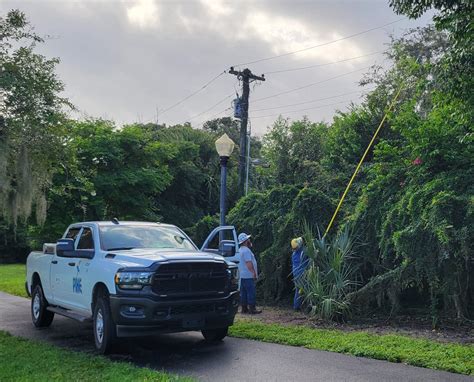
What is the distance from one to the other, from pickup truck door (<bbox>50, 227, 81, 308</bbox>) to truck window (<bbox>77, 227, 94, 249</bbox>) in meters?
0.26

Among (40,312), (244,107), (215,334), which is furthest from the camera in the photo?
(244,107)

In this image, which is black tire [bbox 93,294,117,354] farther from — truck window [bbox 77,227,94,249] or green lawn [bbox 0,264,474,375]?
green lawn [bbox 0,264,474,375]

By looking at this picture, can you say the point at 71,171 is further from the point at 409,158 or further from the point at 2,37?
the point at 409,158

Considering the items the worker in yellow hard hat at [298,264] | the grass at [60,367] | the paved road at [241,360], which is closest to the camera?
the grass at [60,367]

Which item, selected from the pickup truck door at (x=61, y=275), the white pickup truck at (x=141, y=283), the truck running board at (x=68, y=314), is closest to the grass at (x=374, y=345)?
the white pickup truck at (x=141, y=283)

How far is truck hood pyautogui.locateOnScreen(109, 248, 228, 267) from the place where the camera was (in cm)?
761

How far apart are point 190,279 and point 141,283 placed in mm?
717

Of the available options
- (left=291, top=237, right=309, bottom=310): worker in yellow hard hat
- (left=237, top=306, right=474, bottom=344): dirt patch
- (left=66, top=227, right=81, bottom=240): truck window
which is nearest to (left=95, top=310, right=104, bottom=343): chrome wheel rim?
(left=66, top=227, right=81, bottom=240): truck window

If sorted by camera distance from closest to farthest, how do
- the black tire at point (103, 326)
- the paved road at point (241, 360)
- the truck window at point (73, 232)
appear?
the paved road at point (241, 360) < the black tire at point (103, 326) < the truck window at point (73, 232)

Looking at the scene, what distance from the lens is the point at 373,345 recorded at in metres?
7.98

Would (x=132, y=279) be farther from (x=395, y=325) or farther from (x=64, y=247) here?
(x=395, y=325)

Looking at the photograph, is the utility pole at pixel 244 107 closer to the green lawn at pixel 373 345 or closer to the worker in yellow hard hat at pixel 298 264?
the worker in yellow hard hat at pixel 298 264

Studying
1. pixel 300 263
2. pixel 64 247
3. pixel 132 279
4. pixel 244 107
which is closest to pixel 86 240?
pixel 64 247

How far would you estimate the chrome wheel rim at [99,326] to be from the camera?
25.6 ft
